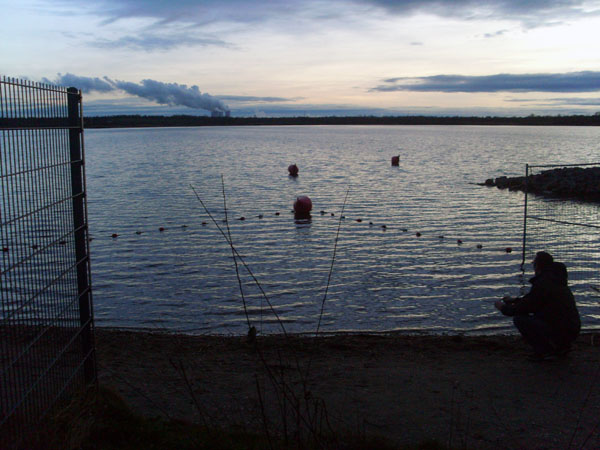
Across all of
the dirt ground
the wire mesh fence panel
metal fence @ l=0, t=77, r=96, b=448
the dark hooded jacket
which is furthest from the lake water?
metal fence @ l=0, t=77, r=96, b=448

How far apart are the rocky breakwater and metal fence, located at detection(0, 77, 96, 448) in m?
27.5

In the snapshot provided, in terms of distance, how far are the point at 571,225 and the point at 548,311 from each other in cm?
1428

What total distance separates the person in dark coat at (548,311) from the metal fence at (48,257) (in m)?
5.40

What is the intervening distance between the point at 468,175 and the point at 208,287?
34.9 metres

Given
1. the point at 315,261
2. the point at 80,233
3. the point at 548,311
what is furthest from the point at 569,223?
the point at 80,233

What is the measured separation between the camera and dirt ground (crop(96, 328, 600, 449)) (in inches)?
209

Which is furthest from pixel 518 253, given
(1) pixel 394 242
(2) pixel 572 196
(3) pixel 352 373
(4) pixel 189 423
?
(2) pixel 572 196

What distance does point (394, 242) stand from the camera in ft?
59.5

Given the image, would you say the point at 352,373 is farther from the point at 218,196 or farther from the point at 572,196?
the point at 572,196

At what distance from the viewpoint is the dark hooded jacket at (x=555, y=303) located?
697cm

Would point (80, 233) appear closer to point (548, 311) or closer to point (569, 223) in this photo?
point (548, 311)

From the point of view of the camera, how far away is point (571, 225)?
777 inches

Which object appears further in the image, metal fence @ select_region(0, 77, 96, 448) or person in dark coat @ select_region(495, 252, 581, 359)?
person in dark coat @ select_region(495, 252, 581, 359)

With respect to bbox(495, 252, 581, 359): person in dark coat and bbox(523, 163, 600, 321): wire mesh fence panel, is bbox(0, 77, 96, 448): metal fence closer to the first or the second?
bbox(495, 252, 581, 359): person in dark coat
